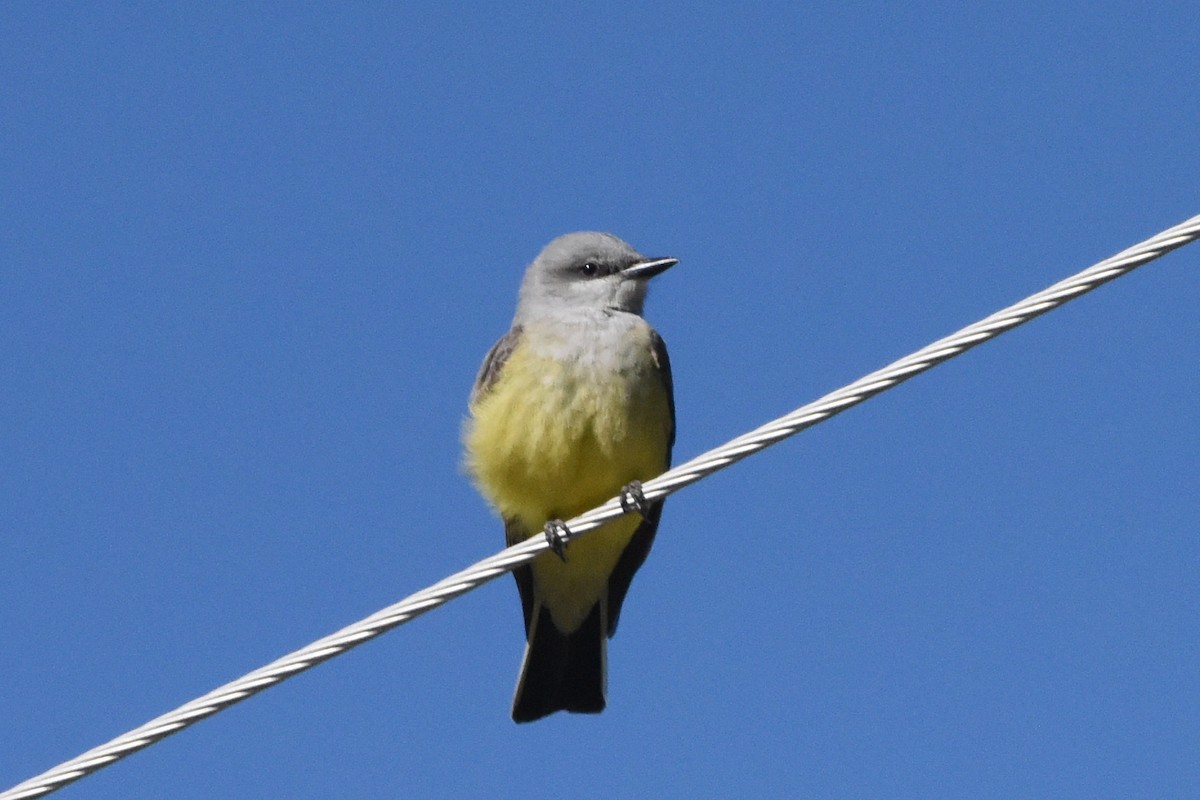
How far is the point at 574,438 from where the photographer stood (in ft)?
24.1

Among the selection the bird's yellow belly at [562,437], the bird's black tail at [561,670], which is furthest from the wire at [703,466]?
the bird's black tail at [561,670]

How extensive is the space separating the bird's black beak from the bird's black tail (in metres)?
1.47

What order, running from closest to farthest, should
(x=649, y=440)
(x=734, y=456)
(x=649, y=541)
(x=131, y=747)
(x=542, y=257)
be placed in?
(x=131, y=747) < (x=734, y=456) < (x=649, y=440) < (x=649, y=541) < (x=542, y=257)

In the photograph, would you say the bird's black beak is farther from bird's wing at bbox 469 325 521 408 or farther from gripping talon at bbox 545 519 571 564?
gripping talon at bbox 545 519 571 564

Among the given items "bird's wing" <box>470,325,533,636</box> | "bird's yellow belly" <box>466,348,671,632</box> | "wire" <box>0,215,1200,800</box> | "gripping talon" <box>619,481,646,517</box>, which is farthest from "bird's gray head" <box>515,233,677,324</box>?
"wire" <box>0,215,1200,800</box>

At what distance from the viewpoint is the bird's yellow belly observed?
24.1 ft

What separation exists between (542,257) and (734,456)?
3.60 meters

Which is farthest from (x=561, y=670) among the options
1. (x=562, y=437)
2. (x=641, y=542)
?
(x=562, y=437)

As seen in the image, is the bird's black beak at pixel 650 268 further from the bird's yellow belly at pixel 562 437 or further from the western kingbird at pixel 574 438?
the bird's yellow belly at pixel 562 437

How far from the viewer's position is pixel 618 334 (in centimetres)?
781

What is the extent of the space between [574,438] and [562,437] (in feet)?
0.16

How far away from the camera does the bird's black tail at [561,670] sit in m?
8.07

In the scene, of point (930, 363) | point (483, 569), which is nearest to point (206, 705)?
point (483, 569)

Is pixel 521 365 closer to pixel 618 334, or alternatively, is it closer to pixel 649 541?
pixel 618 334
